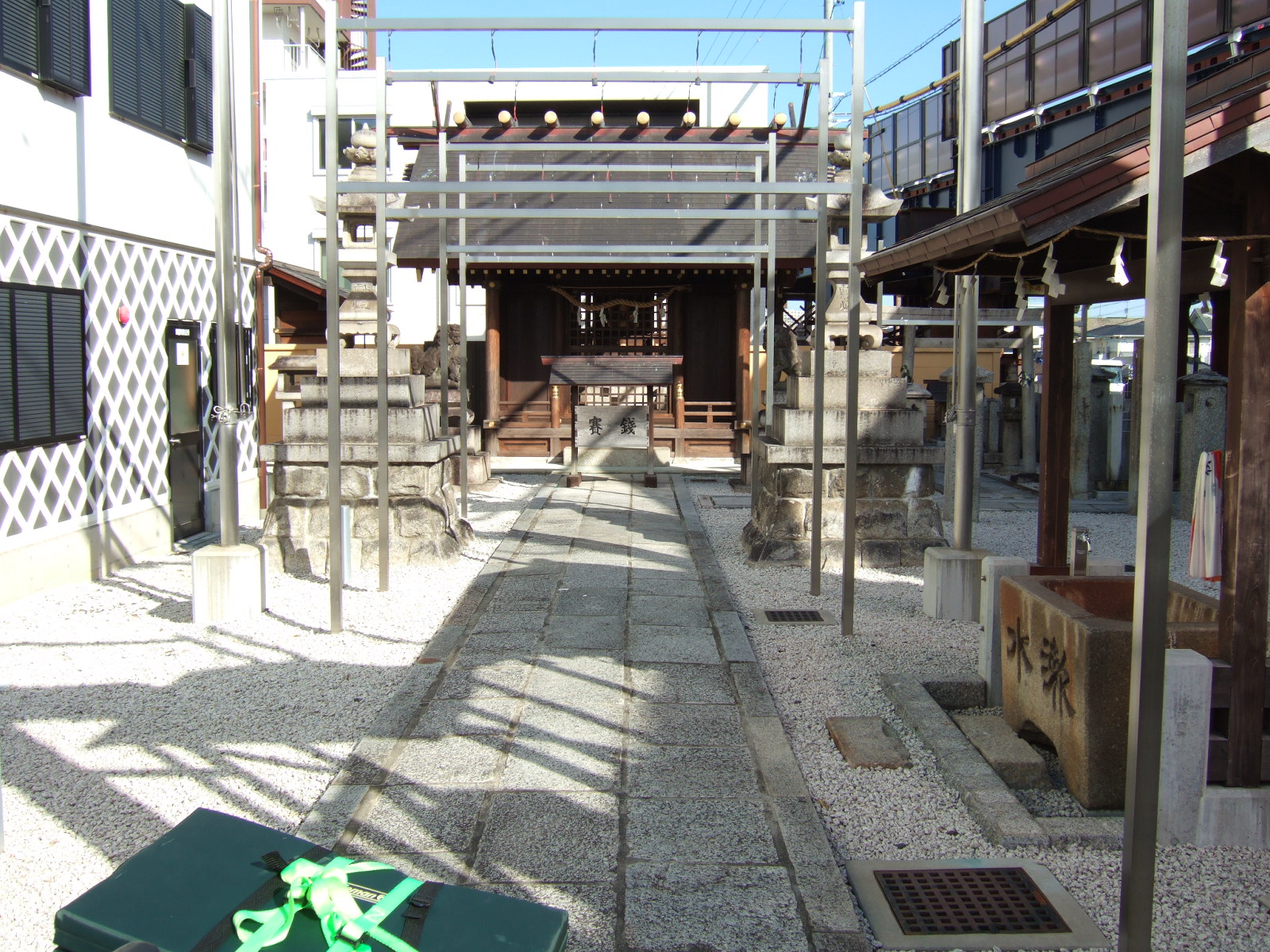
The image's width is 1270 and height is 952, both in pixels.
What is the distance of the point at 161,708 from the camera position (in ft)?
16.3

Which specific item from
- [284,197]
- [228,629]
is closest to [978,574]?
[228,629]

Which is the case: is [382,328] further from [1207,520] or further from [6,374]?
[1207,520]

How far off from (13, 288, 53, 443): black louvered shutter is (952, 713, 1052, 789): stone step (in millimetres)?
6521

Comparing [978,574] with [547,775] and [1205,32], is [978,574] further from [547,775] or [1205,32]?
[1205,32]

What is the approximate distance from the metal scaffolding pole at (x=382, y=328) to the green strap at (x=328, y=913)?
5.33 m

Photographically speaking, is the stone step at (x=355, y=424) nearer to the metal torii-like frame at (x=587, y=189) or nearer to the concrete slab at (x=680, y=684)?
the metal torii-like frame at (x=587, y=189)

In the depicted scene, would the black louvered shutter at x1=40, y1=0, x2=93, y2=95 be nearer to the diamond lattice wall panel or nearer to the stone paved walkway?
the diamond lattice wall panel

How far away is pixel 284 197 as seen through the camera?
24766 mm

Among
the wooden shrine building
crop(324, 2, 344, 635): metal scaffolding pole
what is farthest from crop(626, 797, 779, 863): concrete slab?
the wooden shrine building

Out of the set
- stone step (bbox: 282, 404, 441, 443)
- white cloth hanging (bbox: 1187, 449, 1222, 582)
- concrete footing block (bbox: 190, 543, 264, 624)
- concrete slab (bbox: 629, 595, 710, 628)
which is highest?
stone step (bbox: 282, 404, 441, 443)

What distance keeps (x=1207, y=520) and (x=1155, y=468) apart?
2.33m

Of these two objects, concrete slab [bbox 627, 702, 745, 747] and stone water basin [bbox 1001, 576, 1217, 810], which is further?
concrete slab [bbox 627, 702, 745, 747]

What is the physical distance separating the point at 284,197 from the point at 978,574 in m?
22.3

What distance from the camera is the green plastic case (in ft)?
6.23
